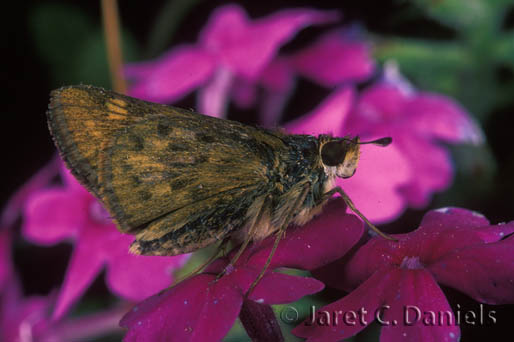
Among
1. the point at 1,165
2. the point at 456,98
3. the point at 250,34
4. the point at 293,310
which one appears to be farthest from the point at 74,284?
the point at 456,98

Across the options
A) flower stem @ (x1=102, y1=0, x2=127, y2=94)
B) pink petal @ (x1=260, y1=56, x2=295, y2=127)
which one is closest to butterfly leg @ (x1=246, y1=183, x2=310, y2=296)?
pink petal @ (x1=260, y1=56, x2=295, y2=127)

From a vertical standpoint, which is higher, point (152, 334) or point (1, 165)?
point (152, 334)

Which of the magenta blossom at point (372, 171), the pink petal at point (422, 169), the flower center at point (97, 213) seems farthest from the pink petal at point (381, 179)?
the flower center at point (97, 213)

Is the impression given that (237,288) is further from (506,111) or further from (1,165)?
(1,165)

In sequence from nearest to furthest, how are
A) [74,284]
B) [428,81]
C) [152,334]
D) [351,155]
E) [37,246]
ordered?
[152,334] < [351,155] < [74,284] < [428,81] < [37,246]

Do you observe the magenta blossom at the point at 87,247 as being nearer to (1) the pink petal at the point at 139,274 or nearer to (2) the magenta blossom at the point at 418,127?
(1) the pink petal at the point at 139,274

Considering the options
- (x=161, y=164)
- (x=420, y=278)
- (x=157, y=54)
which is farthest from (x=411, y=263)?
(x=157, y=54)

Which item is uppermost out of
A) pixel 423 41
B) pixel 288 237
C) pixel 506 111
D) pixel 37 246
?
pixel 288 237

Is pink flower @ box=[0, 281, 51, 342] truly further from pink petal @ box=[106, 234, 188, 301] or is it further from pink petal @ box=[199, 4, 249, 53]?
pink petal @ box=[199, 4, 249, 53]
